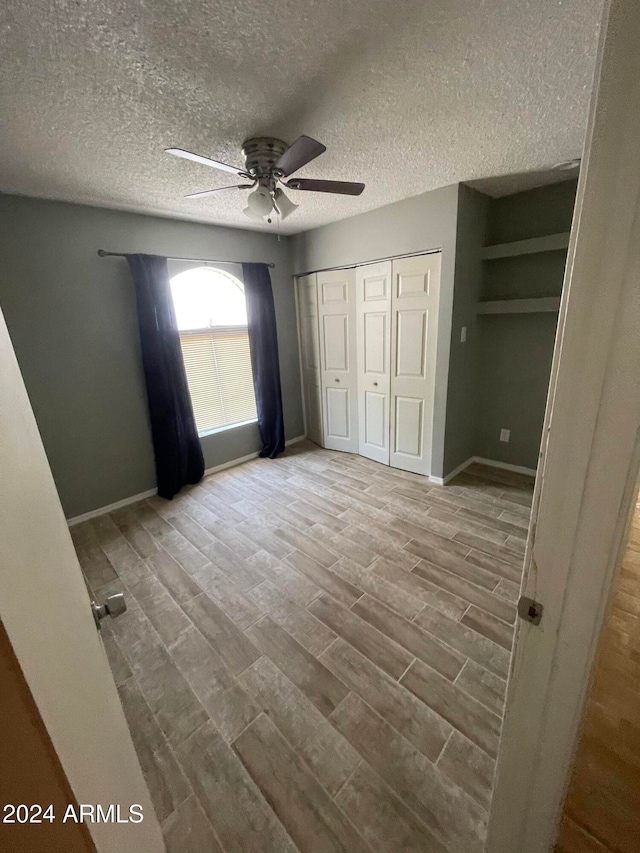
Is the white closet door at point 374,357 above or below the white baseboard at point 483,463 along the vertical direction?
above

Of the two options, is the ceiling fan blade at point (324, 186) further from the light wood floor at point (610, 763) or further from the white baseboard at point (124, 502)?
the white baseboard at point (124, 502)

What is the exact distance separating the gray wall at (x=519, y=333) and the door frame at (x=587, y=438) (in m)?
2.85

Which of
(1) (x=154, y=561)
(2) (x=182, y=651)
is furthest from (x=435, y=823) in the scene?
(1) (x=154, y=561)

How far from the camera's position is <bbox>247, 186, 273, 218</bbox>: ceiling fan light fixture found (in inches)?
70.1

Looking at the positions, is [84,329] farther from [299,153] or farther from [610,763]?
[610,763]

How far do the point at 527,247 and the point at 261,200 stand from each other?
2.18m

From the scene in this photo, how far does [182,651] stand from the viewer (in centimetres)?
163

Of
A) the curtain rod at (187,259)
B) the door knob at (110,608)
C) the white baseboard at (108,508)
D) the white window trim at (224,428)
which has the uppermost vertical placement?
the curtain rod at (187,259)

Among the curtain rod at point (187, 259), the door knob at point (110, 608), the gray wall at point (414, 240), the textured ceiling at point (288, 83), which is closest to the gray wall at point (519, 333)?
the gray wall at point (414, 240)

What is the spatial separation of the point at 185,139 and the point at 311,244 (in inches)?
80.2

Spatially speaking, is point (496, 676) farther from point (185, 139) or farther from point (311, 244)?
point (311, 244)

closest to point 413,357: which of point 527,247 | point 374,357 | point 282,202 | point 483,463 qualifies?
point 374,357

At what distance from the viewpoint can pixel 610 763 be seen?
1.14 meters

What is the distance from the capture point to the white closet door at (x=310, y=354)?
377 centimetres
